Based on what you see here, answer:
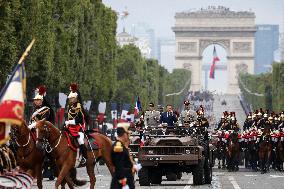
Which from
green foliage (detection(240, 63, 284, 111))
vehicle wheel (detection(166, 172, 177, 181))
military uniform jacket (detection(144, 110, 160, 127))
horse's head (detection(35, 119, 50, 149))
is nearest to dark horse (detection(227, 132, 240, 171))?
vehicle wheel (detection(166, 172, 177, 181))

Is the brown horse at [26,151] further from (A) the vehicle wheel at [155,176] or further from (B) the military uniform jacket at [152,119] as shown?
(B) the military uniform jacket at [152,119]

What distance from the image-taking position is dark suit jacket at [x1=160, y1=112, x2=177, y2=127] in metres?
38.5

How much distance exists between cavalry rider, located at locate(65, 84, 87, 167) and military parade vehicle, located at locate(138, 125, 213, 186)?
764 cm

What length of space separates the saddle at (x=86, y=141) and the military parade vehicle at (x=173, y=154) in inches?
270

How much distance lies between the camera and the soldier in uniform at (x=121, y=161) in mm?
19766

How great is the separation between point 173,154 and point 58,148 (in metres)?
9.29

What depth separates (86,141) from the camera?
2895cm

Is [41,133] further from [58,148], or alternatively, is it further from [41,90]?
[41,90]

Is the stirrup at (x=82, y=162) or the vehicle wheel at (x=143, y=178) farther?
the vehicle wheel at (x=143, y=178)

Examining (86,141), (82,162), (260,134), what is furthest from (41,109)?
(260,134)

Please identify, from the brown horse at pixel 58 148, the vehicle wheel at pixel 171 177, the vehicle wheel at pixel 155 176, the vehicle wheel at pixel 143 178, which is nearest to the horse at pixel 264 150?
the vehicle wheel at pixel 171 177

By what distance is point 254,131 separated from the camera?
52344 mm

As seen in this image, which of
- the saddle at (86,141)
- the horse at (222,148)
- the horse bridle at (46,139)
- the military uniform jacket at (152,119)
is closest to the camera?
the horse bridle at (46,139)

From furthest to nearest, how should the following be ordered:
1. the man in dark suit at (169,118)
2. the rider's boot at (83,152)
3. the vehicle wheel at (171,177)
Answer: the vehicle wheel at (171,177)
the man in dark suit at (169,118)
the rider's boot at (83,152)
